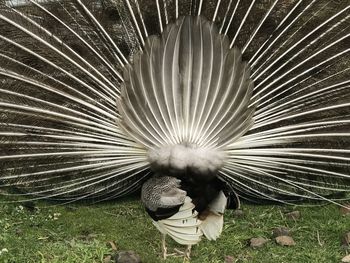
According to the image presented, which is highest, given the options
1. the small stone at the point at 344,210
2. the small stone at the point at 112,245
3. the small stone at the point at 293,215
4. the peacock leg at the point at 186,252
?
the small stone at the point at 344,210

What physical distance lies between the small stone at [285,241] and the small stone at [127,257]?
1137 mm

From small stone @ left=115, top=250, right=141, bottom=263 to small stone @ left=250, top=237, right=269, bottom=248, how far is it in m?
0.92

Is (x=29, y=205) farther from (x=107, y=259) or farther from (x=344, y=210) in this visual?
(x=344, y=210)

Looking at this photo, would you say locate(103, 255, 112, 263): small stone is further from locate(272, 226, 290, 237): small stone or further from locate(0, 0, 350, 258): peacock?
locate(272, 226, 290, 237): small stone

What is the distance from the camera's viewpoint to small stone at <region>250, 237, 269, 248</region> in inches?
199

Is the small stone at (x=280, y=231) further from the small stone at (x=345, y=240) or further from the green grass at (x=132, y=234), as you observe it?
the small stone at (x=345, y=240)

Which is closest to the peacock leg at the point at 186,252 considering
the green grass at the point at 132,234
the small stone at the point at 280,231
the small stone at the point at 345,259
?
the green grass at the point at 132,234

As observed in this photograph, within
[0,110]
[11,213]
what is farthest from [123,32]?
[11,213]

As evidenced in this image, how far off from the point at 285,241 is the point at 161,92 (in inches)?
69.3

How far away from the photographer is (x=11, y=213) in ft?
18.2

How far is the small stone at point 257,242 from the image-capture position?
5.06 m

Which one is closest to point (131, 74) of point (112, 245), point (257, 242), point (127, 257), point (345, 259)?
point (127, 257)

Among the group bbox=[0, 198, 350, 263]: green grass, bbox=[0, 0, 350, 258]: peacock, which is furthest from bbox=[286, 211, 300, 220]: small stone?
bbox=[0, 0, 350, 258]: peacock

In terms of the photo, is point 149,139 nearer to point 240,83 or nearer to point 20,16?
point 240,83
